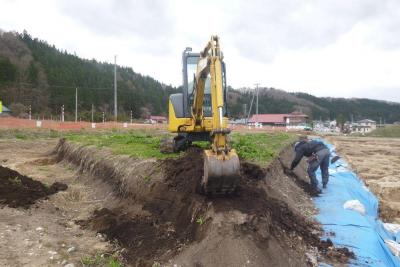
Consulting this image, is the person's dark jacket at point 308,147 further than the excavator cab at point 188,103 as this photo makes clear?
Yes

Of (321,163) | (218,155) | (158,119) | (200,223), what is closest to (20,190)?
(200,223)

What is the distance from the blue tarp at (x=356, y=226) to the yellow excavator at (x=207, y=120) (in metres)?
2.16

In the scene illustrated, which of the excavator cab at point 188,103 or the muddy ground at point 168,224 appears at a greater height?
the excavator cab at point 188,103

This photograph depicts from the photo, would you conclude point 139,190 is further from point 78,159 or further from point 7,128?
point 7,128

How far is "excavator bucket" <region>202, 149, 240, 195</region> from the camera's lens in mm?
6477

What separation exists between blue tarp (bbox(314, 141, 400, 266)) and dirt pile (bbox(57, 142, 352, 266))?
0.28 m

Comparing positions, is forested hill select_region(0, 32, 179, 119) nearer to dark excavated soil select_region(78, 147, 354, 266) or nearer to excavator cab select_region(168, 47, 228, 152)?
excavator cab select_region(168, 47, 228, 152)

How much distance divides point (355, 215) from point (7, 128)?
89.3ft

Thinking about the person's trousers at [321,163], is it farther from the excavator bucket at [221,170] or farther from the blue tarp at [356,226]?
the excavator bucket at [221,170]

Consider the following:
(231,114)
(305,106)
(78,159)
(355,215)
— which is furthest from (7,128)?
(305,106)

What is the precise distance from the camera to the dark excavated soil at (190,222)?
20.3 ft

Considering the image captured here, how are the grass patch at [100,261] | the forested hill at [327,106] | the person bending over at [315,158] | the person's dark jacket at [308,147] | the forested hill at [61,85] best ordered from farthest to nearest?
the forested hill at [327,106] → the forested hill at [61,85] → the person's dark jacket at [308,147] → the person bending over at [315,158] → the grass patch at [100,261]

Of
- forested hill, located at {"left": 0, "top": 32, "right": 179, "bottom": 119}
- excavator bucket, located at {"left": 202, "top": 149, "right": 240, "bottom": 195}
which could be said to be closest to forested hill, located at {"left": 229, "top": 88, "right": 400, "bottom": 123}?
forested hill, located at {"left": 0, "top": 32, "right": 179, "bottom": 119}

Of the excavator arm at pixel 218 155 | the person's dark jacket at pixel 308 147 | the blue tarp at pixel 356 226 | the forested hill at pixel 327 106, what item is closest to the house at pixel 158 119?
the forested hill at pixel 327 106
